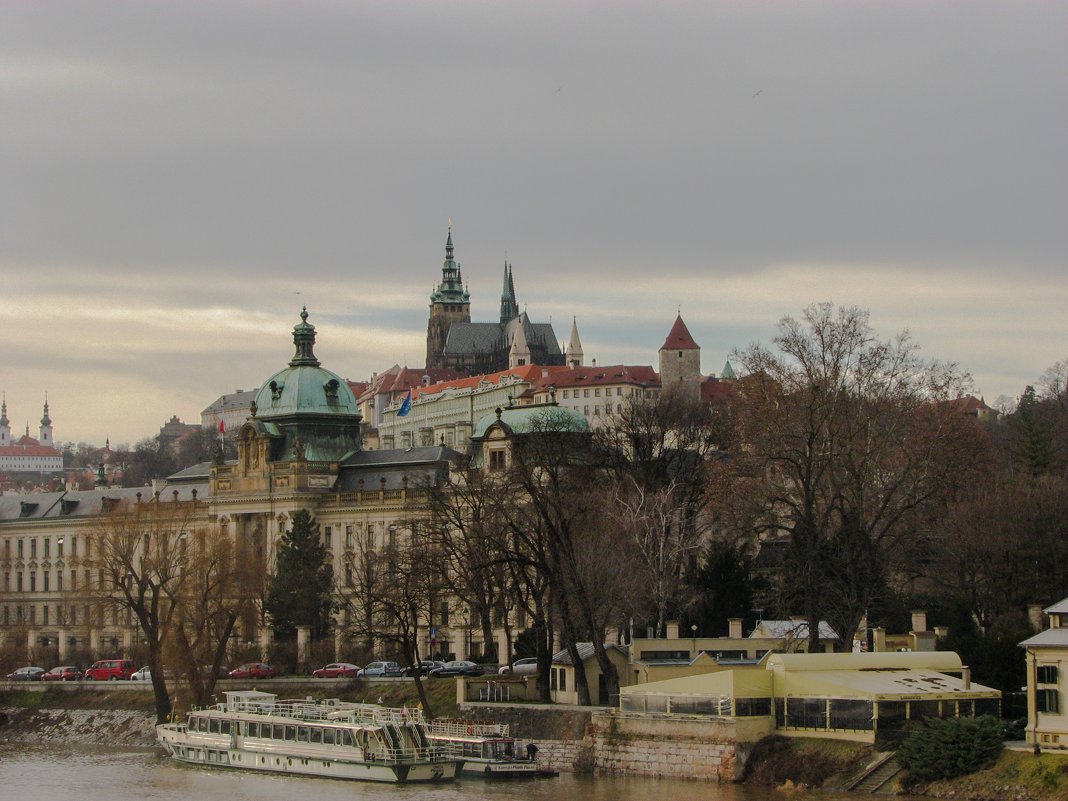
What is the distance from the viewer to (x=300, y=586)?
128875 mm

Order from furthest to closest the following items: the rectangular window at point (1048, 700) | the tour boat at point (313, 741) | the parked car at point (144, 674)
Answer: the parked car at point (144, 674) < the tour boat at point (313, 741) < the rectangular window at point (1048, 700)

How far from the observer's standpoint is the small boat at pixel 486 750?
81.6 m

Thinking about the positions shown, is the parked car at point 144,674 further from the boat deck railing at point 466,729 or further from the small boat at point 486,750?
the small boat at point 486,750

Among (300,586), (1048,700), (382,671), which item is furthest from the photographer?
(300,586)

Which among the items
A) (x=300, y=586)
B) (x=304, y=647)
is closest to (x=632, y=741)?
(x=304, y=647)

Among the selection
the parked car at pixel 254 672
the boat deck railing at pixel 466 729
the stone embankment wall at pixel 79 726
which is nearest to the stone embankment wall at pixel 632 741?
the boat deck railing at pixel 466 729

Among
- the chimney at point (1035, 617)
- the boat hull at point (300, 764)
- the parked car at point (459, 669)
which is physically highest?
the chimney at point (1035, 617)

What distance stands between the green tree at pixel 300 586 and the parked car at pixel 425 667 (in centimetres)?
1467

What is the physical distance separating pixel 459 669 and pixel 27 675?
3245 centimetres

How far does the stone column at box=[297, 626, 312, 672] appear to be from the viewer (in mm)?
118500

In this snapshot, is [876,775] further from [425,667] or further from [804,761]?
[425,667]

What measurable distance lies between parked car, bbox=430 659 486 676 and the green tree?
770 inches

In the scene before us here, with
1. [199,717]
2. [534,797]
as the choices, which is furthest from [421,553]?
[534,797]

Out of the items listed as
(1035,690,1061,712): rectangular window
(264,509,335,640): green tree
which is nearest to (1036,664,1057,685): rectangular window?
(1035,690,1061,712): rectangular window
